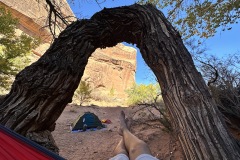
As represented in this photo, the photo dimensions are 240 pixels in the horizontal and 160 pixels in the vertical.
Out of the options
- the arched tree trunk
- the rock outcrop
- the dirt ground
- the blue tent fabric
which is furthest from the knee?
the rock outcrop

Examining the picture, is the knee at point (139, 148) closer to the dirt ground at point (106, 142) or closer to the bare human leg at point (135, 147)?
the bare human leg at point (135, 147)

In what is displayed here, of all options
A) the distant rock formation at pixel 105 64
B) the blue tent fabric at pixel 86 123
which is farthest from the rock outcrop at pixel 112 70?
the blue tent fabric at pixel 86 123

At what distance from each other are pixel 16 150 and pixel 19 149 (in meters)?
0.01

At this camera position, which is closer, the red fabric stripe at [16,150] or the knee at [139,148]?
the red fabric stripe at [16,150]

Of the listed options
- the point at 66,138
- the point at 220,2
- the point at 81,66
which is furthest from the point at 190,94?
the point at 66,138

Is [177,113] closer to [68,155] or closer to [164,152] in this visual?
[164,152]

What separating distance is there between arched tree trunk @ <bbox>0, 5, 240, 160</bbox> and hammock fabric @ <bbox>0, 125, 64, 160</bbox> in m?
0.30

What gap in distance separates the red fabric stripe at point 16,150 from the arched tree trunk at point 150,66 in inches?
12.1

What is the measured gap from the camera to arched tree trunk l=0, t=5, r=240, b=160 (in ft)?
3.48

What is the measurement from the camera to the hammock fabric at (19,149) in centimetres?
104

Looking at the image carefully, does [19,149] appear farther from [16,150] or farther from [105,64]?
[105,64]

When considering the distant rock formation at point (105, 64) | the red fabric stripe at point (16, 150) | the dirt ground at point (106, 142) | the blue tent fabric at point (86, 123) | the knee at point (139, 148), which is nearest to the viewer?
the red fabric stripe at point (16, 150)

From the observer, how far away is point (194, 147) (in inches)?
40.6

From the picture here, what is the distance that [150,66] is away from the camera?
61.1 inches
